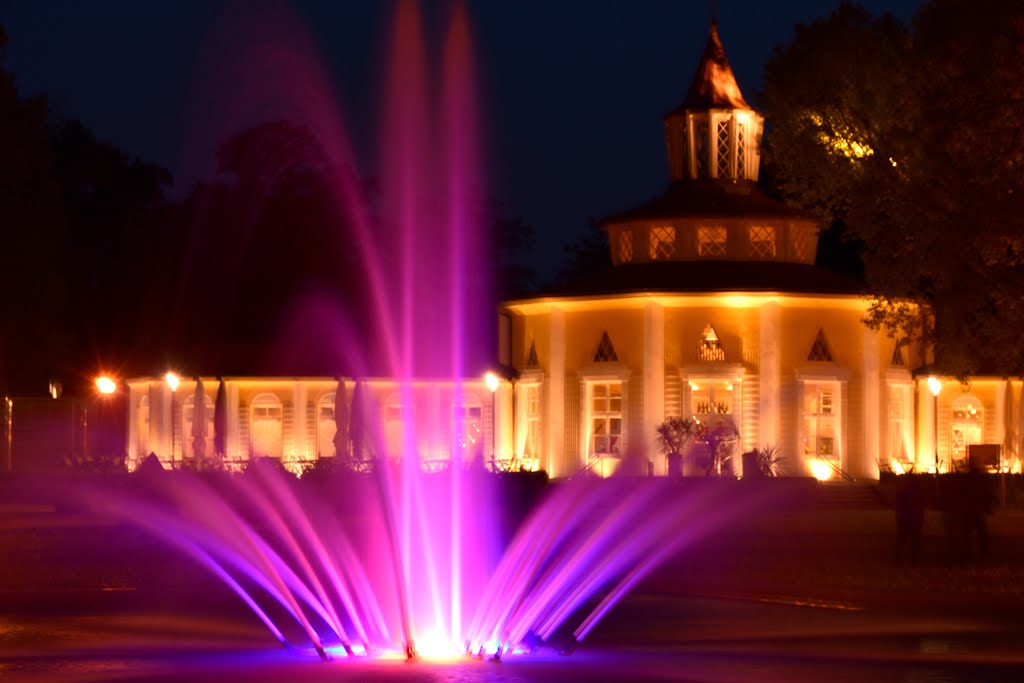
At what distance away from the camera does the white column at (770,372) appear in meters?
49.5

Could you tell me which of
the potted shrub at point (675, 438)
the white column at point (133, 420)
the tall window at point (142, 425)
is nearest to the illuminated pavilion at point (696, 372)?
the potted shrub at point (675, 438)

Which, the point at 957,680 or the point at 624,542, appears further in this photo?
the point at 624,542

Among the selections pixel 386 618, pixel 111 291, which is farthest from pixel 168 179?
pixel 386 618

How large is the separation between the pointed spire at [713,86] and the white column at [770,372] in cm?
874

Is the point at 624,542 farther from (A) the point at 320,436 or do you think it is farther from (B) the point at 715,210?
(A) the point at 320,436

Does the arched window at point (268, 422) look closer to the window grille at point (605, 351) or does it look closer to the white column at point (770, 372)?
the window grille at point (605, 351)

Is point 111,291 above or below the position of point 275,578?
above

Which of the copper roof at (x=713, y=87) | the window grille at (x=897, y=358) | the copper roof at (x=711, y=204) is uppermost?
the copper roof at (x=713, y=87)

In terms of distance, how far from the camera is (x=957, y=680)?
55.4ft

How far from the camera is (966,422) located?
54094 millimetres

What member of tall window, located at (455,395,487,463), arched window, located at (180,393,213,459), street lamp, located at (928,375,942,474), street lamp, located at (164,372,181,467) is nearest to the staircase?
street lamp, located at (928,375,942,474)

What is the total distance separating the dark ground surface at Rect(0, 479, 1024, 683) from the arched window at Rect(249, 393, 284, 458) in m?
22.8

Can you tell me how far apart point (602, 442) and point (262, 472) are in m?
10.1

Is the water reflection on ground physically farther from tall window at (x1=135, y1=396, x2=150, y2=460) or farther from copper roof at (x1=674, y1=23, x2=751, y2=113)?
tall window at (x1=135, y1=396, x2=150, y2=460)
